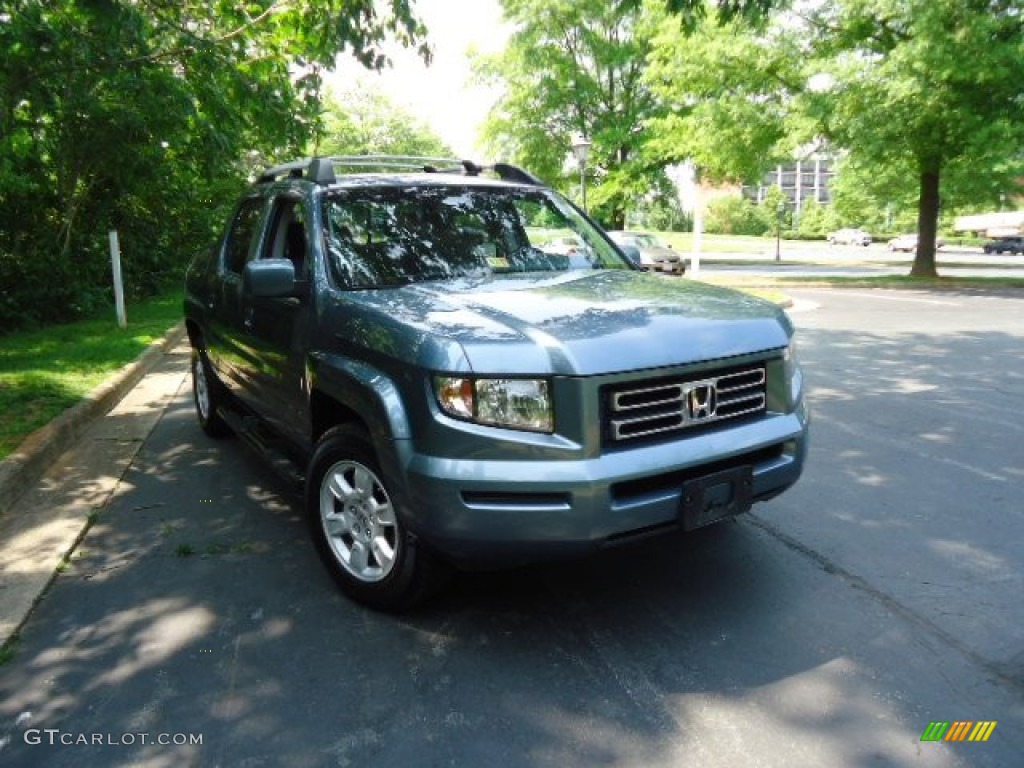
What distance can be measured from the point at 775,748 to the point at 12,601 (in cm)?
323

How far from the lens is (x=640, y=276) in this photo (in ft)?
13.6

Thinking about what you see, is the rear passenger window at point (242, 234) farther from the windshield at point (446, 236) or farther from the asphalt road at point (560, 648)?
the asphalt road at point (560, 648)

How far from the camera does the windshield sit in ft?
12.5

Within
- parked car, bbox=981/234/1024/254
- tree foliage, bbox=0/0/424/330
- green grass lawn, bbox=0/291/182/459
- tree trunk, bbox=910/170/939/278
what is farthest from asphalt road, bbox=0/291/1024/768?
parked car, bbox=981/234/1024/254

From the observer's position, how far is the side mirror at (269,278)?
11.6ft

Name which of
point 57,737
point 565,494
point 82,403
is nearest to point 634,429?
point 565,494

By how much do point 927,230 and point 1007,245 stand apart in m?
39.4

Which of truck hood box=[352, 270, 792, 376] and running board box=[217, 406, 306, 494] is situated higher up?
truck hood box=[352, 270, 792, 376]

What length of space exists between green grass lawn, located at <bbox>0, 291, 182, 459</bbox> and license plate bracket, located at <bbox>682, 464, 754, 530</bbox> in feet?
14.7

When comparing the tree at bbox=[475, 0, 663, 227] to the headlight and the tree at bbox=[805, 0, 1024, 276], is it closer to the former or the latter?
the tree at bbox=[805, 0, 1024, 276]

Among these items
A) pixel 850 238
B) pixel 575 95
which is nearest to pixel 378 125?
pixel 575 95

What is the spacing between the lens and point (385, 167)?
5.23 metres

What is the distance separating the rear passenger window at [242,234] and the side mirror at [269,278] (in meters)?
1.19

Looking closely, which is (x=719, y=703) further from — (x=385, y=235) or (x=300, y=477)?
(x=385, y=235)
